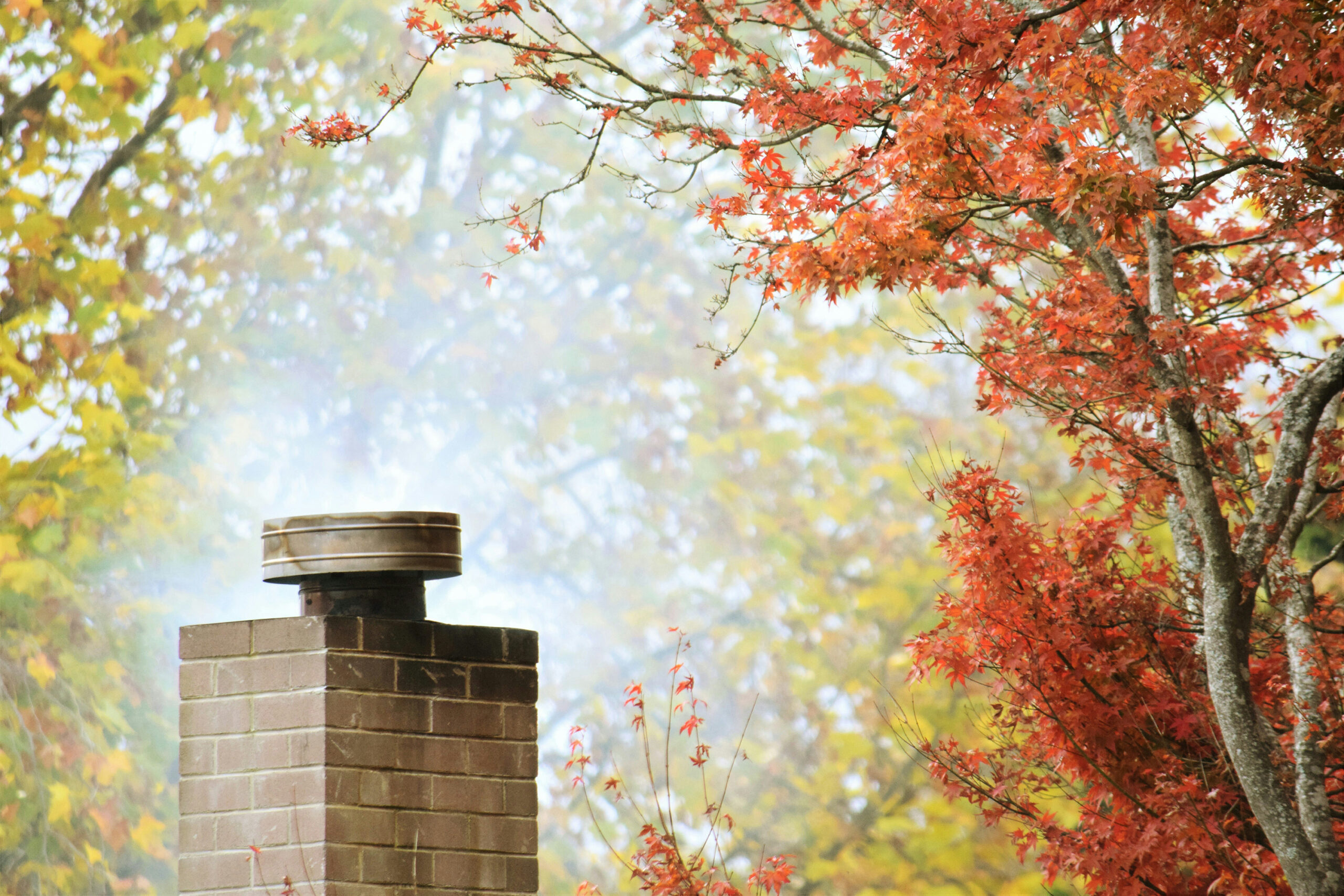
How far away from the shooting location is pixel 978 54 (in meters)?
2.81

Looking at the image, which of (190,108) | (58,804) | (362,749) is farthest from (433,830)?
(190,108)

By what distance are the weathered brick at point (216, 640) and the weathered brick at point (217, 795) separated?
0.20 meters

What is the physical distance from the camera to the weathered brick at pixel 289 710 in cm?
204

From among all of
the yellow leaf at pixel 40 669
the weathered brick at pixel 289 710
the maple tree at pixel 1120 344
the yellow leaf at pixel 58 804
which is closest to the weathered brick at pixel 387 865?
the weathered brick at pixel 289 710

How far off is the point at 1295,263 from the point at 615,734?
4355 mm

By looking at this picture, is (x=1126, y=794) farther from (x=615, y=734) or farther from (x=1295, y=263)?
(x=615, y=734)

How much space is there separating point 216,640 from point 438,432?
531cm

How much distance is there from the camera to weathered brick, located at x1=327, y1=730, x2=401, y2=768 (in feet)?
6.67

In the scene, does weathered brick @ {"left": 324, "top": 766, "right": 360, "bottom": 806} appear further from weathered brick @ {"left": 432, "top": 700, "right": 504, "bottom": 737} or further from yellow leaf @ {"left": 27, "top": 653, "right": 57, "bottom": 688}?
yellow leaf @ {"left": 27, "top": 653, "right": 57, "bottom": 688}

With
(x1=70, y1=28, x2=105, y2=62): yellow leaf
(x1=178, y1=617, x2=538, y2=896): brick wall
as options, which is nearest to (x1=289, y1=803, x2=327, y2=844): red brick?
(x1=178, y1=617, x2=538, y2=896): brick wall

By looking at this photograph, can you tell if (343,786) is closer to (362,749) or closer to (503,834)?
(362,749)

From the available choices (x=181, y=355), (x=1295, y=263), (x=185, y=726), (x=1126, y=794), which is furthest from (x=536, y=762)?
(x=181, y=355)

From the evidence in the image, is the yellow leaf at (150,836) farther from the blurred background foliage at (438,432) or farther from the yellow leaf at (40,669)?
the yellow leaf at (40,669)

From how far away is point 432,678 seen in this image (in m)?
2.18
